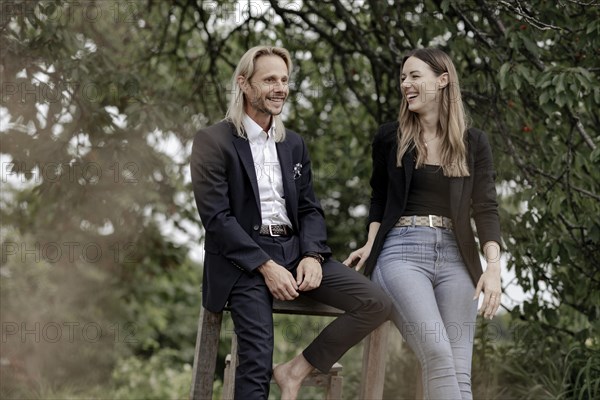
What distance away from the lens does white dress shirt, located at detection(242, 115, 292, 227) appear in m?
3.32

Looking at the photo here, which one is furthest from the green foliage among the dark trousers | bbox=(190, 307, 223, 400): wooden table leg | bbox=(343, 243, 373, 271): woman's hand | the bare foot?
the dark trousers

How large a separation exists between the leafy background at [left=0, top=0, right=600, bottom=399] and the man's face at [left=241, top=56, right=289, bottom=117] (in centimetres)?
124

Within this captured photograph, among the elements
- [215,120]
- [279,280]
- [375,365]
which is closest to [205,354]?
[279,280]

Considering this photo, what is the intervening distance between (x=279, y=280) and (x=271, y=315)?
0.55ft

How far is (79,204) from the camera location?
5.77 meters

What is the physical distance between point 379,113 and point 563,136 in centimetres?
131

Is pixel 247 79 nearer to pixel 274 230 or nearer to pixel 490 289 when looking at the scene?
pixel 274 230

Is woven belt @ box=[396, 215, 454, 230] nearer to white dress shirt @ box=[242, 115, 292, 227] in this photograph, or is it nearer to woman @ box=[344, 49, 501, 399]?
woman @ box=[344, 49, 501, 399]

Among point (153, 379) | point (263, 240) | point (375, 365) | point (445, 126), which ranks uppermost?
point (445, 126)

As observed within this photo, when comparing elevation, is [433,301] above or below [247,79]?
below

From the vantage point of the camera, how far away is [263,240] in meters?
3.26

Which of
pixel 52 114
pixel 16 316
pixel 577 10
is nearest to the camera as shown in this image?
pixel 577 10

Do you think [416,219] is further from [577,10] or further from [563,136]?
[577,10]

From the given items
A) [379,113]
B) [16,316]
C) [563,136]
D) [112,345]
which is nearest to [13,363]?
[16,316]
